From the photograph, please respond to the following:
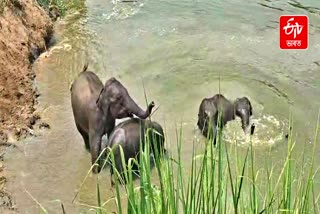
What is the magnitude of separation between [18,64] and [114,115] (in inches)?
98.0

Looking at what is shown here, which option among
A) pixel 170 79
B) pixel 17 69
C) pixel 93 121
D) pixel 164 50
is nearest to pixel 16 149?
pixel 93 121

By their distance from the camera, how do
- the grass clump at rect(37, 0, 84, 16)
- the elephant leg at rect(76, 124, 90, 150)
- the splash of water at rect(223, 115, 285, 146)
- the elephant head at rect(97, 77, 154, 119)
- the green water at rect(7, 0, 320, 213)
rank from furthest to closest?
the grass clump at rect(37, 0, 84, 16) < the splash of water at rect(223, 115, 285, 146) < the elephant leg at rect(76, 124, 90, 150) < the green water at rect(7, 0, 320, 213) < the elephant head at rect(97, 77, 154, 119)

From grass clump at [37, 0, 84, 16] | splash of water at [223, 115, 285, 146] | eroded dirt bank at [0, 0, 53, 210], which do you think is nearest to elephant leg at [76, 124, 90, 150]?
eroded dirt bank at [0, 0, 53, 210]

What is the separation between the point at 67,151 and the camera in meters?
7.06

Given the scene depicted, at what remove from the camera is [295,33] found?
37.4ft

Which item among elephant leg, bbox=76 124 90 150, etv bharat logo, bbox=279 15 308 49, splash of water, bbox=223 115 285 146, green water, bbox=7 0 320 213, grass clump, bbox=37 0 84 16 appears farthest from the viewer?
grass clump, bbox=37 0 84 16

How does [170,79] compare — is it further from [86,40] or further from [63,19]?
[63,19]

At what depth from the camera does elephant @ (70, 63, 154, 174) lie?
6430 millimetres

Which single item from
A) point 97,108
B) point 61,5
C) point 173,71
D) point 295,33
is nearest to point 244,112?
point 97,108

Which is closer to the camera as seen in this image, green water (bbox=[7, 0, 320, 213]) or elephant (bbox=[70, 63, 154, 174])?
elephant (bbox=[70, 63, 154, 174])

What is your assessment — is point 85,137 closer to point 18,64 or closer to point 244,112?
point 244,112

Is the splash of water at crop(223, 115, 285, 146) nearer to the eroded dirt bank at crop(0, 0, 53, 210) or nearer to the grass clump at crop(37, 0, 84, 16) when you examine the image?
the eroded dirt bank at crop(0, 0, 53, 210)

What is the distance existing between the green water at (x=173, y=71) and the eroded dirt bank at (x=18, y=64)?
0.15 meters

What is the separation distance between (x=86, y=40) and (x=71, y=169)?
3.66 metres
